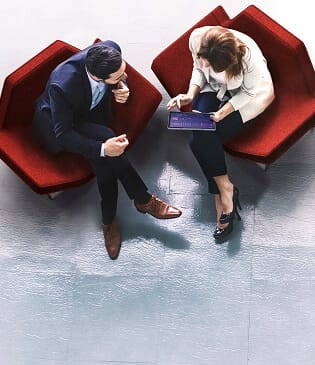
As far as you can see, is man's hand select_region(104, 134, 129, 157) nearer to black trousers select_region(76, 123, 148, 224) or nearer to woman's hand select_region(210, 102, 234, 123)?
black trousers select_region(76, 123, 148, 224)

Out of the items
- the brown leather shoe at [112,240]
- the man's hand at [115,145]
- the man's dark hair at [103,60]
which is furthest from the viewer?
the brown leather shoe at [112,240]

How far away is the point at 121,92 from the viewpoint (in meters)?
4.76

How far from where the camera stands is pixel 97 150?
4719mm

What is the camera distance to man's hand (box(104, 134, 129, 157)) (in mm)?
4668

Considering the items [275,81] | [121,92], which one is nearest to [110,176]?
[121,92]

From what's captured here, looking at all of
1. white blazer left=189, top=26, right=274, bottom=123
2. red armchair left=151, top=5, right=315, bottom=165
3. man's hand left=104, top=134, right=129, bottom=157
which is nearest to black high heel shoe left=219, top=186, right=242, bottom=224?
red armchair left=151, top=5, right=315, bottom=165

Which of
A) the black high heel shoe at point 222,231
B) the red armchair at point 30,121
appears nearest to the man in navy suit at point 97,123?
the red armchair at point 30,121

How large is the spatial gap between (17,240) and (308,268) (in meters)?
1.97

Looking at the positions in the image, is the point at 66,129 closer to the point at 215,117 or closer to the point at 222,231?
the point at 215,117

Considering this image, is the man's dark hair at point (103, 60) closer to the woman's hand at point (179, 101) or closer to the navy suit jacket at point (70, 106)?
the navy suit jacket at point (70, 106)

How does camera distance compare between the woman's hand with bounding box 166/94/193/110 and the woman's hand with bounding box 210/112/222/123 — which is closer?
the woman's hand with bounding box 210/112/222/123

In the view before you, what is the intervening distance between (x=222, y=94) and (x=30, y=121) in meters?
1.32

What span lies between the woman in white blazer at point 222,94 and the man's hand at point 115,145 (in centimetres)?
42

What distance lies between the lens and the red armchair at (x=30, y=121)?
495cm
